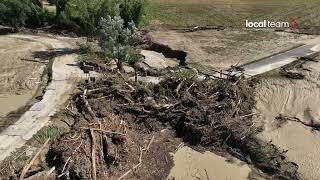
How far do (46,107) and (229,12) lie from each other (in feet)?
67.4

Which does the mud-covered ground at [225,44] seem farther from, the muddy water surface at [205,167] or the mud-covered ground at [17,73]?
the muddy water surface at [205,167]

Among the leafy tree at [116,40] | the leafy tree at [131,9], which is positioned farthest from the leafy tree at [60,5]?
the leafy tree at [116,40]

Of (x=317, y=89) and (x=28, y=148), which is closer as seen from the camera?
(x=28, y=148)

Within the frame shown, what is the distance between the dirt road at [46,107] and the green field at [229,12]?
11337mm

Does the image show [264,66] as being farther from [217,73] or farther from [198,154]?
[198,154]

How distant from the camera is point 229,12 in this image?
1373 inches

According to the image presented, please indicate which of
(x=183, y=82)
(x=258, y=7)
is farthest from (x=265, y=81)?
(x=258, y=7)

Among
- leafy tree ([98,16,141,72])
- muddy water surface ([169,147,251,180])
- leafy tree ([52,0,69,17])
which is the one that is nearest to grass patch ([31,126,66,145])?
muddy water surface ([169,147,251,180])

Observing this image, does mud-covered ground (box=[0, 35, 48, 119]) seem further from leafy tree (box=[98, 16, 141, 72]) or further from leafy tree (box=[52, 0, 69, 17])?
leafy tree (box=[52, 0, 69, 17])

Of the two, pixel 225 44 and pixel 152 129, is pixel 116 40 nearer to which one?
pixel 152 129

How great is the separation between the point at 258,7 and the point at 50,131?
81.1ft

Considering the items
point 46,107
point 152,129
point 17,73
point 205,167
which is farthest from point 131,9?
point 205,167

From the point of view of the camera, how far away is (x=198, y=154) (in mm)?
15695

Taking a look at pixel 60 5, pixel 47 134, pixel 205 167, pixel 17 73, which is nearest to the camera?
pixel 205 167
